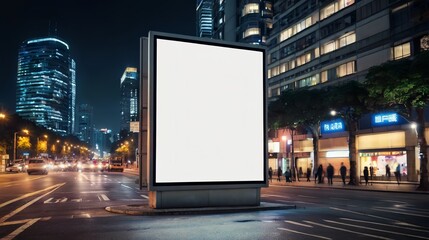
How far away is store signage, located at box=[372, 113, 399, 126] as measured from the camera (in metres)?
47.7

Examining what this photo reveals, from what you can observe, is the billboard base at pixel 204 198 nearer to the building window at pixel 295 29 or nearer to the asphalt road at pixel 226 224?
the asphalt road at pixel 226 224

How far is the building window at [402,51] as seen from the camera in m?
48.8

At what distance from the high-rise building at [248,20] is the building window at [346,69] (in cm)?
4149

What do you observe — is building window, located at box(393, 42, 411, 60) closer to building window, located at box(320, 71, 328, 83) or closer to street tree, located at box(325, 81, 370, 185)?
street tree, located at box(325, 81, 370, 185)

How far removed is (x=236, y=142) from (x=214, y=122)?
1276 millimetres

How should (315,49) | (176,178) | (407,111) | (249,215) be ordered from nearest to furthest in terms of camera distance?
(249,215)
(176,178)
(407,111)
(315,49)

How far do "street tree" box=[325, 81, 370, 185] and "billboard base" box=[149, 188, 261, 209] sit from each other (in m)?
22.6

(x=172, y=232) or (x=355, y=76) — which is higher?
(x=355, y=76)

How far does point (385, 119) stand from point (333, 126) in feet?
38.9

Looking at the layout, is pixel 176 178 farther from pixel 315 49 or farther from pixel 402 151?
pixel 315 49

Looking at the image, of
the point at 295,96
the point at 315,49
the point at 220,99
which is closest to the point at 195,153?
the point at 220,99

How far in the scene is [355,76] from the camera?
58969 mm

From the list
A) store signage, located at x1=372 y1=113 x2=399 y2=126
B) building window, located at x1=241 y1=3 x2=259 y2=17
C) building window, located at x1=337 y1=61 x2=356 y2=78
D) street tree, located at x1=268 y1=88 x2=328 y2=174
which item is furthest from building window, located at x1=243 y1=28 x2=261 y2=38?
store signage, located at x1=372 y1=113 x2=399 y2=126

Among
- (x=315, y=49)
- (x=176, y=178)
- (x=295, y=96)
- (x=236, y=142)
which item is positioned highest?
(x=315, y=49)
